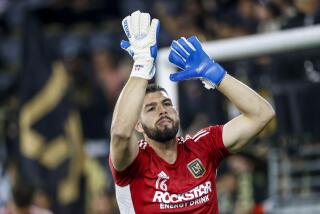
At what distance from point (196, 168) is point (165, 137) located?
0.79 feet

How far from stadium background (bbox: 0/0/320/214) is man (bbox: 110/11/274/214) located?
242 cm

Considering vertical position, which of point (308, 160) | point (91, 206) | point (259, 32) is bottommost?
point (91, 206)

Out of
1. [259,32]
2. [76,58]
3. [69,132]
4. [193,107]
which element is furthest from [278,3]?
[76,58]

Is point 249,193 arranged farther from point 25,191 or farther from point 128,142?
point 128,142

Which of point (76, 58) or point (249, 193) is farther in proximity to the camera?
point (76, 58)

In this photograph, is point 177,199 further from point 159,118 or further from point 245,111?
point 245,111

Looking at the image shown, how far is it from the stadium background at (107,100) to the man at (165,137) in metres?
2.42

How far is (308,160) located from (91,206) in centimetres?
234

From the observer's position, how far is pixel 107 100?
11.1 metres

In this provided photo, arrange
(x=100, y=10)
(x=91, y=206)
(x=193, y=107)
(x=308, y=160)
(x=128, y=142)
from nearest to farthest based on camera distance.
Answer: (x=128, y=142) < (x=308, y=160) < (x=193, y=107) < (x=91, y=206) < (x=100, y=10)

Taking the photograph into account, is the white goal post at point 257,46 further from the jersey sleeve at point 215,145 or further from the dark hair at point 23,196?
the jersey sleeve at point 215,145

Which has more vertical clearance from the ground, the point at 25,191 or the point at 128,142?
the point at 128,142

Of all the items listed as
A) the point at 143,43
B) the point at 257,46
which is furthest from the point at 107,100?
the point at 143,43

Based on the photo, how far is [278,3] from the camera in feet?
29.2
